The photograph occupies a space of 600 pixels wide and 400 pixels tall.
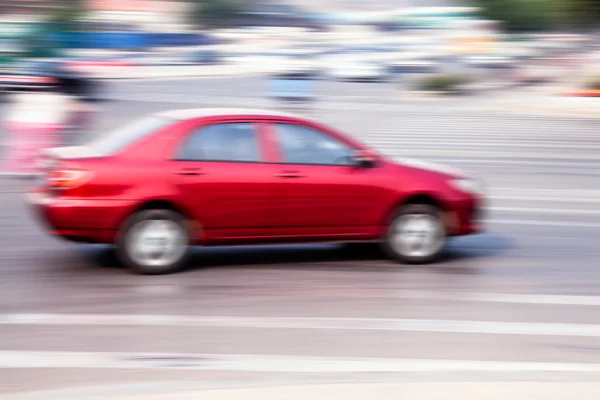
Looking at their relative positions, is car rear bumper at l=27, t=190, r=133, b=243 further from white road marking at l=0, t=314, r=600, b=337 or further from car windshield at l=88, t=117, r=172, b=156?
white road marking at l=0, t=314, r=600, b=337

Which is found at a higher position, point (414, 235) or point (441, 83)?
point (441, 83)

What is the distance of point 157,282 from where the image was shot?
9469 millimetres

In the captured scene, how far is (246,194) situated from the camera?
32.6 feet

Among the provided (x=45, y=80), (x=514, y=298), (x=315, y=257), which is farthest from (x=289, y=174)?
(x=45, y=80)

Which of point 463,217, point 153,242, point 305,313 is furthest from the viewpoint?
point 463,217

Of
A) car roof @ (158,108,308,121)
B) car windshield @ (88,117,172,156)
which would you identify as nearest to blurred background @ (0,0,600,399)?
car windshield @ (88,117,172,156)

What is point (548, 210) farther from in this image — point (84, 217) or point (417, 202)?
point (84, 217)

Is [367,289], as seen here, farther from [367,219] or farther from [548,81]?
[548,81]

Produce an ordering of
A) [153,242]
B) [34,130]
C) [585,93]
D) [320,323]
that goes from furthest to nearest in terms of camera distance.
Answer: [585,93] → [34,130] → [153,242] → [320,323]

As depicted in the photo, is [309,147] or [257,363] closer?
[257,363]

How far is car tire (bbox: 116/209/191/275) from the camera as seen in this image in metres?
9.65

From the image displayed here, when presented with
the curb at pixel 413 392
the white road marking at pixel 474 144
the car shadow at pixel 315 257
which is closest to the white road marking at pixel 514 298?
the car shadow at pixel 315 257

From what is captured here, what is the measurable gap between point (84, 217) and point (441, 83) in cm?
3310

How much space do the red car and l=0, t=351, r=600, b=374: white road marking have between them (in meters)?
2.68
